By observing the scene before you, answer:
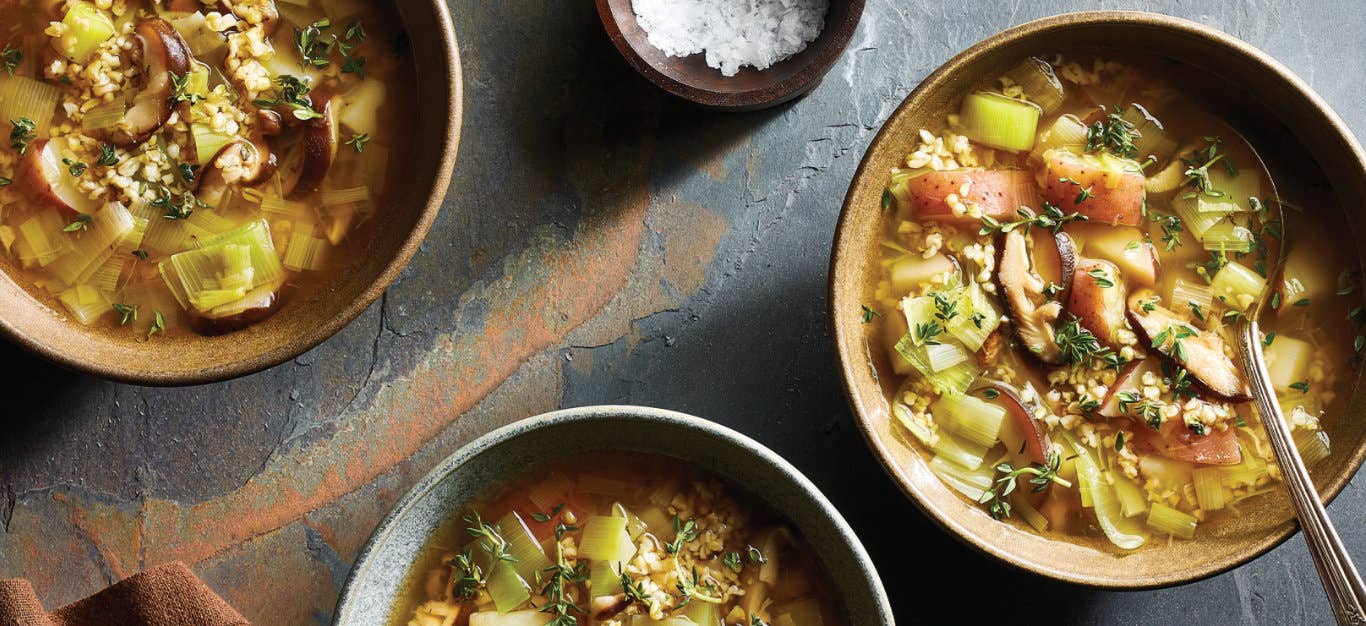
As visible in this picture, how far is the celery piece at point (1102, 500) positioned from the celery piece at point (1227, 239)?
542 millimetres

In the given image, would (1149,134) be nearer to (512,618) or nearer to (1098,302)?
(1098,302)

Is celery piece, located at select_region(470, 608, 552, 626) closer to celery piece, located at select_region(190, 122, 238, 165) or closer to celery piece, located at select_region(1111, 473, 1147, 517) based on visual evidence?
celery piece, located at select_region(190, 122, 238, 165)

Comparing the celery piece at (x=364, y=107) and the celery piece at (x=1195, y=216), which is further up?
the celery piece at (x=1195, y=216)

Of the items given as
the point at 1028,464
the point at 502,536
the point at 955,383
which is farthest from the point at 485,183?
the point at 1028,464

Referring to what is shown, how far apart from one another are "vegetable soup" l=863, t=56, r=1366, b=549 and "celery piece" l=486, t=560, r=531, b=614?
93 cm

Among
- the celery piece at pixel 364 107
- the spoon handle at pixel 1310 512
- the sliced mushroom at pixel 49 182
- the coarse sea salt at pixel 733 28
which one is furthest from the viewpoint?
the coarse sea salt at pixel 733 28

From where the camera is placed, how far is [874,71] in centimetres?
263

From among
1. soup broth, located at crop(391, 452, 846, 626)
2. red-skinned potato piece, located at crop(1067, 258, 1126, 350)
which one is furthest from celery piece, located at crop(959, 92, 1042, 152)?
soup broth, located at crop(391, 452, 846, 626)

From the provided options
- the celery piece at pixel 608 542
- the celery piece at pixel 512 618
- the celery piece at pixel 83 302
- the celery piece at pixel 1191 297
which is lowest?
the celery piece at pixel 512 618

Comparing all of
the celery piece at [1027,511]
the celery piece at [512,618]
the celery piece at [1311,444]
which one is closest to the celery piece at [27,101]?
the celery piece at [512,618]

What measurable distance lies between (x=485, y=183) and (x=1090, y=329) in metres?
1.47

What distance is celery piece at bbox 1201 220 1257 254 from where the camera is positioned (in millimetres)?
2361

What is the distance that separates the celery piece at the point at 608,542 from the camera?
7.64ft

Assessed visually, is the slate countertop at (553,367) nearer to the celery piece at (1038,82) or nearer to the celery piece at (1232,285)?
the celery piece at (1038,82)
